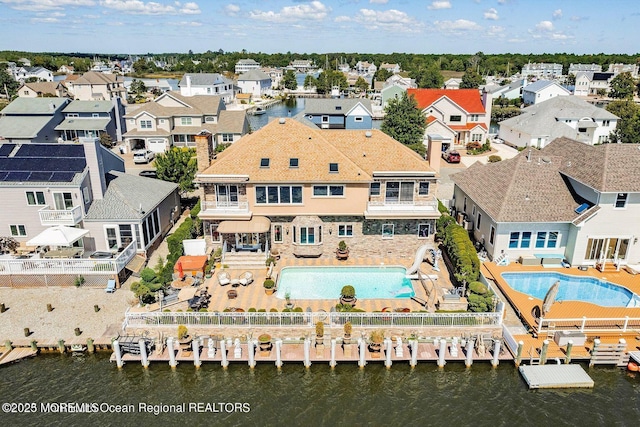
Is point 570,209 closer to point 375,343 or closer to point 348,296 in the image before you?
point 348,296

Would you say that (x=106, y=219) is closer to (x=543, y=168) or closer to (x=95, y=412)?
(x=95, y=412)

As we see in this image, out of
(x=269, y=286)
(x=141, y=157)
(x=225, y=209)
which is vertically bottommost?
(x=269, y=286)

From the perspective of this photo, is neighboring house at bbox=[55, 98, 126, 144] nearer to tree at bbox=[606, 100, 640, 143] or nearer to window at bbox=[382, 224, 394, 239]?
window at bbox=[382, 224, 394, 239]

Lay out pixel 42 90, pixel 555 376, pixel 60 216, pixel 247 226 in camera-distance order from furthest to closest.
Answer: pixel 42 90 → pixel 60 216 → pixel 247 226 → pixel 555 376

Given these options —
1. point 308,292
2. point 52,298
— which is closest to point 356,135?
point 308,292

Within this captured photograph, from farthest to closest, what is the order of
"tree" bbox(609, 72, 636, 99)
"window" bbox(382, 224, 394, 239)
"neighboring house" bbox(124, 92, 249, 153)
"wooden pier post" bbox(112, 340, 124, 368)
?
"tree" bbox(609, 72, 636, 99) → "neighboring house" bbox(124, 92, 249, 153) → "window" bbox(382, 224, 394, 239) → "wooden pier post" bbox(112, 340, 124, 368)

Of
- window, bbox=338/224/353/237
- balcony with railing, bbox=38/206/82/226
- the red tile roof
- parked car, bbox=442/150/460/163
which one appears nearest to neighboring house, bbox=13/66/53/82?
the red tile roof

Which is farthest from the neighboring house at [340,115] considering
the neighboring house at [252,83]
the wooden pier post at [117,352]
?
the neighboring house at [252,83]

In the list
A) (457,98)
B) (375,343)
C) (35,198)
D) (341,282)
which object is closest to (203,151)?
(35,198)
